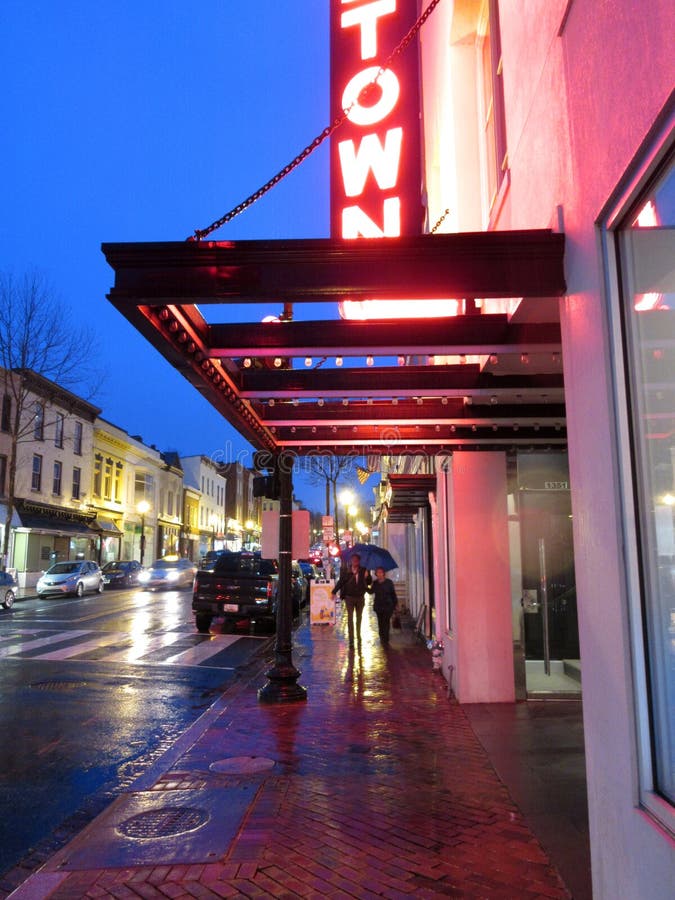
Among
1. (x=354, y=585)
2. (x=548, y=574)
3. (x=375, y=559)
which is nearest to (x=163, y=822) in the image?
(x=548, y=574)

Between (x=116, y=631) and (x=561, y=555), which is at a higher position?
(x=561, y=555)

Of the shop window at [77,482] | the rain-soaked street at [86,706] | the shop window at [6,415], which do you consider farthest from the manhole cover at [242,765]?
the shop window at [77,482]

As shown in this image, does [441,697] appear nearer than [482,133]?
No

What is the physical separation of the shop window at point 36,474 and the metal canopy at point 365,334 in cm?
3008

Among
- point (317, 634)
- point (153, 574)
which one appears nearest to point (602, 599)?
point (317, 634)

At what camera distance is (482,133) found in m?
8.20

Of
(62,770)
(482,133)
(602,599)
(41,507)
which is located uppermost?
(482,133)

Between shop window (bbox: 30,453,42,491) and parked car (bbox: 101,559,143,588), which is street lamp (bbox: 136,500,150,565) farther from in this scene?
shop window (bbox: 30,453,42,491)

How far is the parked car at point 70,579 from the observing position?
92.0ft

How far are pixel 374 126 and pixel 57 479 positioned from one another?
1297 inches

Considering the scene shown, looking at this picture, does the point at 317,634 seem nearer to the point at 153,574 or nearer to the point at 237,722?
the point at 237,722

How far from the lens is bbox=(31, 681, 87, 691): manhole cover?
9.75 m

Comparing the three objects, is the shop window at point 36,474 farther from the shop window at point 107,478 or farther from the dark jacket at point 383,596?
the dark jacket at point 383,596

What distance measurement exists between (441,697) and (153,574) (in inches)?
1021
